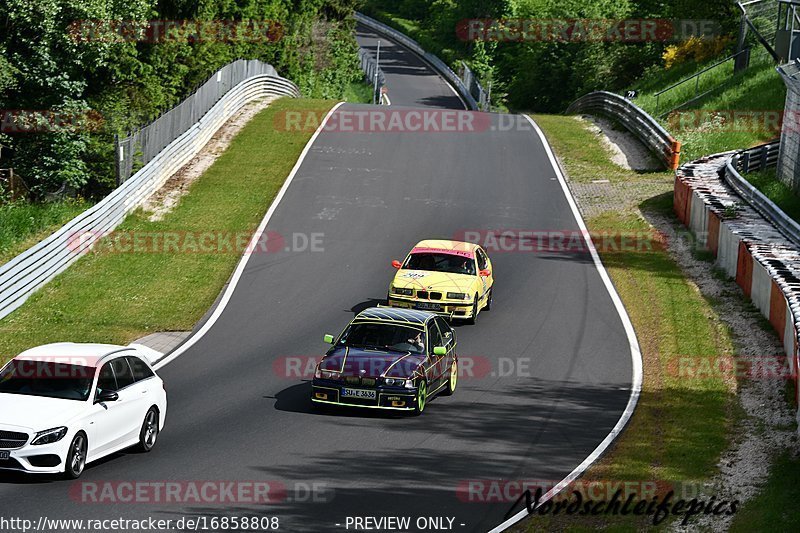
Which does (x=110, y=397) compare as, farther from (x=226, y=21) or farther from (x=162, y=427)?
(x=226, y=21)

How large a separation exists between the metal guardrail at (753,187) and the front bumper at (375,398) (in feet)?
41.8

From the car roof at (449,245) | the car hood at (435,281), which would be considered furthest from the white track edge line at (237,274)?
the car roof at (449,245)

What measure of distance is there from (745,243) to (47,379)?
55.4 feet

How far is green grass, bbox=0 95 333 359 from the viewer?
22.9m

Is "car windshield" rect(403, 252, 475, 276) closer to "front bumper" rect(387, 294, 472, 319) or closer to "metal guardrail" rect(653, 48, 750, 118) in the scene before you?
"front bumper" rect(387, 294, 472, 319)

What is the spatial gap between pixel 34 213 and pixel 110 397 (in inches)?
694

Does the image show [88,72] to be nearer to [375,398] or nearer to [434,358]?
[434,358]

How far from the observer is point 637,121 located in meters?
43.0

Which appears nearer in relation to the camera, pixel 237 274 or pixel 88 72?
pixel 237 274

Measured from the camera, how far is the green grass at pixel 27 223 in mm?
27828

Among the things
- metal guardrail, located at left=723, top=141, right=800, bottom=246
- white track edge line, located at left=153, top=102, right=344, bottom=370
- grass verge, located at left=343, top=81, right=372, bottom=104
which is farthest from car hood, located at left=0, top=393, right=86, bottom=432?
grass verge, located at left=343, top=81, right=372, bottom=104

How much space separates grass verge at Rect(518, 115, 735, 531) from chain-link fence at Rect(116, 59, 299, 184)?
13.9m

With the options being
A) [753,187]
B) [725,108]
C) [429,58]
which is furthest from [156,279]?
[429,58]

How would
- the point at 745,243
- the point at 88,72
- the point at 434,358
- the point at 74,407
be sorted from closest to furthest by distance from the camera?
the point at 74,407 → the point at 434,358 → the point at 745,243 → the point at 88,72
